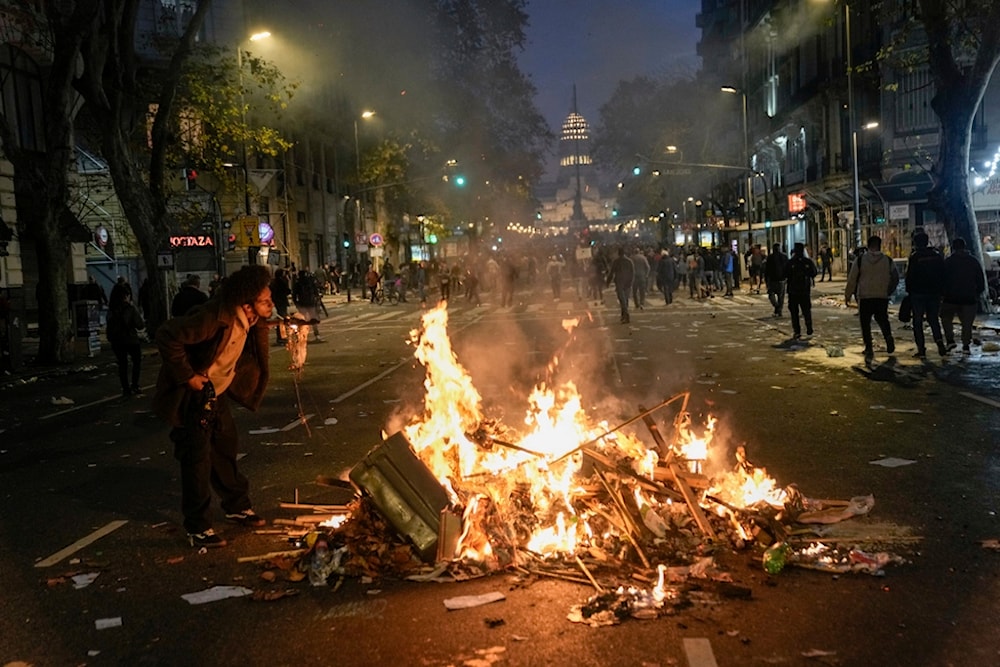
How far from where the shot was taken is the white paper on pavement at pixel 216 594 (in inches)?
184

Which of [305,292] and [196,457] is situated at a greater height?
[305,292]

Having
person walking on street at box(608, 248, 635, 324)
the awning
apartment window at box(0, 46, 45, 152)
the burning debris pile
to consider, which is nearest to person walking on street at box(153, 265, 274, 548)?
the burning debris pile

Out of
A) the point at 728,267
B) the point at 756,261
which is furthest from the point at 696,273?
the point at 728,267

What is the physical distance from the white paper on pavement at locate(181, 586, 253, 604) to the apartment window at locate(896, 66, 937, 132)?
3629cm

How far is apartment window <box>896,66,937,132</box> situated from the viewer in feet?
114

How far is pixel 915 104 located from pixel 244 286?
35.9m

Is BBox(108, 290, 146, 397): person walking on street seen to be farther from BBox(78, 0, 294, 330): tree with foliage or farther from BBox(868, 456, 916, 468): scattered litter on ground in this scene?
BBox(868, 456, 916, 468): scattered litter on ground

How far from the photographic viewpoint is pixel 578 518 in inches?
204

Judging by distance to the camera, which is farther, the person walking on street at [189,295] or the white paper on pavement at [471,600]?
the person walking on street at [189,295]

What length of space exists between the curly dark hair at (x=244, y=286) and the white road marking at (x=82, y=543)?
5.98 ft

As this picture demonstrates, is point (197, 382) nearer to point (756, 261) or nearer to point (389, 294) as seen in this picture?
point (756, 261)

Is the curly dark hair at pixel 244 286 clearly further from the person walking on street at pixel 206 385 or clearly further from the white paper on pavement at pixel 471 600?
the white paper on pavement at pixel 471 600

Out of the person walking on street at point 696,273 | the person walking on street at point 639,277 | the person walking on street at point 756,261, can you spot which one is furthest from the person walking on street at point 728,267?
the person walking on street at point 639,277

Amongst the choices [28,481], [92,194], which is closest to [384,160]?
[92,194]
